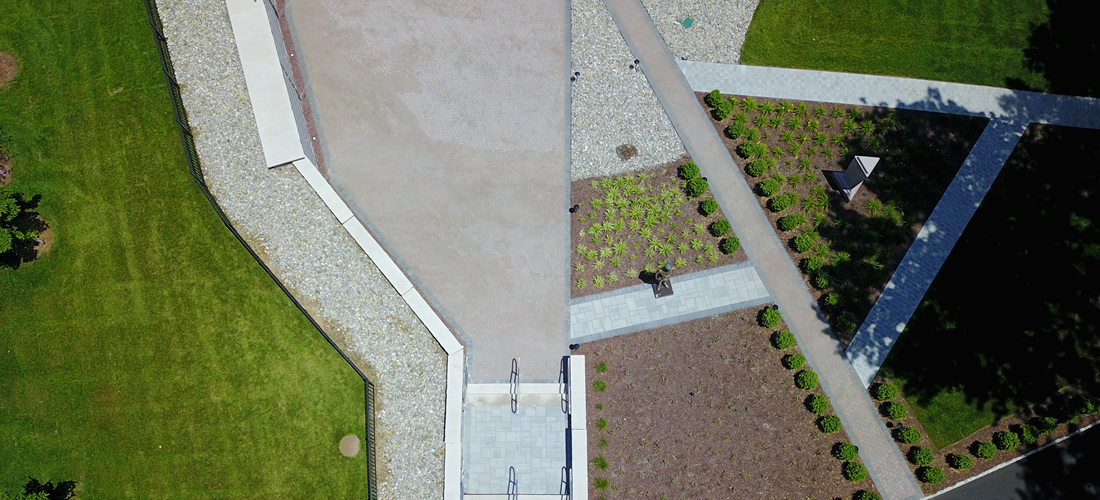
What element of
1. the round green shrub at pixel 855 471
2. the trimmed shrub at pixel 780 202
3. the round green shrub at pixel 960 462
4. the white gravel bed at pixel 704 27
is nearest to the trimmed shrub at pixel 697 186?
the trimmed shrub at pixel 780 202

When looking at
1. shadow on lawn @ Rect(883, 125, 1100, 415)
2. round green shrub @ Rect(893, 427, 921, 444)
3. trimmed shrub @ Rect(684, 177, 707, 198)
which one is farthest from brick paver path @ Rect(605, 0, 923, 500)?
shadow on lawn @ Rect(883, 125, 1100, 415)

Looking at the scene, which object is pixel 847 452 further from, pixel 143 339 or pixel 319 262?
pixel 143 339

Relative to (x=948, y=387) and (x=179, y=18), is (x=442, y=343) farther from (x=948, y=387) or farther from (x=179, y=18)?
(x=948, y=387)

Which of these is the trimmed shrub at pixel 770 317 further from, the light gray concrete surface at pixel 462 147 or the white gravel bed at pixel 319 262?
the white gravel bed at pixel 319 262

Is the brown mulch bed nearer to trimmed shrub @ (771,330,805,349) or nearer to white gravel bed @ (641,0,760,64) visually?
trimmed shrub @ (771,330,805,349)

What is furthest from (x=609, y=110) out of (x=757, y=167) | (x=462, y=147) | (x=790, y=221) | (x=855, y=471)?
(x=855, y=471)
